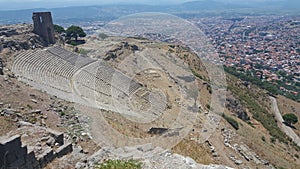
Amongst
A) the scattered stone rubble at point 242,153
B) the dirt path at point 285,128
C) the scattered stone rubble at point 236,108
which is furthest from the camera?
the dirt path at point 285,128

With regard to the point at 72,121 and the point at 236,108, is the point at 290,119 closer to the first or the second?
the point at 236,108

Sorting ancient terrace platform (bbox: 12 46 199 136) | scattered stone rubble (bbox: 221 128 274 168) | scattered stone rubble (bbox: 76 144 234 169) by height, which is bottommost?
scattered stone rubble (bbox: 221 128 274 168)

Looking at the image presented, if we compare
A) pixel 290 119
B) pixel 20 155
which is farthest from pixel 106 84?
pixel 290 119

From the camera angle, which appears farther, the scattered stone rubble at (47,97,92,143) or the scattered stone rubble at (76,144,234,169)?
the scattered stone rubble at (47,97,92,143)

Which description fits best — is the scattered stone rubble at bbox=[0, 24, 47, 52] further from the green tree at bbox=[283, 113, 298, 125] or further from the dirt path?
the green tree at bbox=[283, 113, 298, 125]

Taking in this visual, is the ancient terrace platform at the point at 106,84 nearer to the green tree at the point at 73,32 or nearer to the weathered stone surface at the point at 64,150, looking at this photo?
the weathered stone surface at the point at 64,150

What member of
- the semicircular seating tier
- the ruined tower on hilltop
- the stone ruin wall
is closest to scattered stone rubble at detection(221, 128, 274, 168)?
the semicircular seating tier

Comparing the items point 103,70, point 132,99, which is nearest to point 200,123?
point 132,99

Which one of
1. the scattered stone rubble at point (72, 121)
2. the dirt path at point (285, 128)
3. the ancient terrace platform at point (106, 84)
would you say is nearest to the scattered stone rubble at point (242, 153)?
the ancient terrace platform at point (106, 84)
